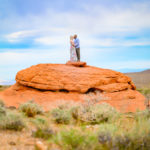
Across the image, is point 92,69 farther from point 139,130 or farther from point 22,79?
point 139,130

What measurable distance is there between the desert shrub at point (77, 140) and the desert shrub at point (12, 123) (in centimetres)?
290

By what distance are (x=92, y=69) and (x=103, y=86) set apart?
5.67 feet

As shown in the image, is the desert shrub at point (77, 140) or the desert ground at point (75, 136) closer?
the desert shrub at point (77, 140)

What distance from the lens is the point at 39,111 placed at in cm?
1073

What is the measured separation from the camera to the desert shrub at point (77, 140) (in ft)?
12.7

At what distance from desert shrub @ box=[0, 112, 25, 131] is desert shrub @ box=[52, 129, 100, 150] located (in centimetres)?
290

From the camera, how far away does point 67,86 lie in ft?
46.3

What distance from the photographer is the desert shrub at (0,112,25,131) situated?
6656mm

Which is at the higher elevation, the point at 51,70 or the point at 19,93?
the point at 51,70

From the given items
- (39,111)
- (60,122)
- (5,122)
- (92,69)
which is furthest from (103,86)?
(5,122)

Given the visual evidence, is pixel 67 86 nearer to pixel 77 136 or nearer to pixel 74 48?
pixel 74 48

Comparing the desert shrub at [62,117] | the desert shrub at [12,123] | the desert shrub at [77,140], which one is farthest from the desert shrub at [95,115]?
the desert shrub at [77,140]

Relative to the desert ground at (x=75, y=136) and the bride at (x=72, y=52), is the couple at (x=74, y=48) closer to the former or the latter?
the bride at (x=72, y=52)

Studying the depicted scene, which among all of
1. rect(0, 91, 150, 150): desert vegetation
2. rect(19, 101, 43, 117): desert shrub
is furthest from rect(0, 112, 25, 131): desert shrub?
rect(19, 101, 43, 117): desert shrub
